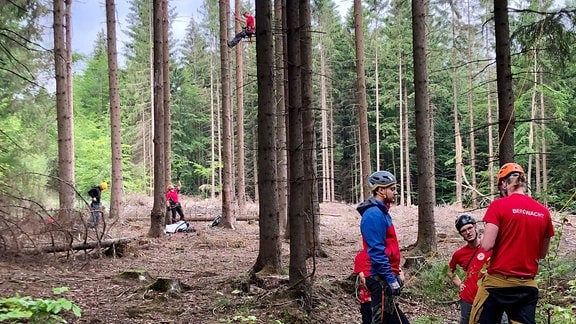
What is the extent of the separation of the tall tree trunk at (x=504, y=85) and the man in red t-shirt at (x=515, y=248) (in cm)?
316

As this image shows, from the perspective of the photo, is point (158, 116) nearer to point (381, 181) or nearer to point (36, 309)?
point (36, 309)

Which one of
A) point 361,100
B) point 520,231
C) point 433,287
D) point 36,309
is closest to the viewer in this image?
point 520,231

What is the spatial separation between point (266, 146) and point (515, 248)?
426 cm

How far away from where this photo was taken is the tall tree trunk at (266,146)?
22.9ft

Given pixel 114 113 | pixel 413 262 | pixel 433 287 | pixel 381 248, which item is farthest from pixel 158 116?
pixel 381 248

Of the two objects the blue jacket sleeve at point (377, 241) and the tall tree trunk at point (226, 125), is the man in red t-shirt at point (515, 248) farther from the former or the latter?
the tall tree trunk at point (226, 125)

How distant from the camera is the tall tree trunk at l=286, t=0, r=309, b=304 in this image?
621 centimetres

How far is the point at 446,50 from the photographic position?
33906mm

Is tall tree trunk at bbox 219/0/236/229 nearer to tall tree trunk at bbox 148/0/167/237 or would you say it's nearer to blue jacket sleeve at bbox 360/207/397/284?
tall tree trunk at bbox 148/0/167/237

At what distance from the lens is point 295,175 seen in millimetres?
6371

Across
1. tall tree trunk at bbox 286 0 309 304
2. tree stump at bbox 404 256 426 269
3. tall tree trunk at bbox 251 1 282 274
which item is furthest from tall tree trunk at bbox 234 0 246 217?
tall tree trunk at bbox 286 0 309 304

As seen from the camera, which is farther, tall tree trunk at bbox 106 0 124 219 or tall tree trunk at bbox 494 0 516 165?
tall tree trunk at bbox 106 0 124 219

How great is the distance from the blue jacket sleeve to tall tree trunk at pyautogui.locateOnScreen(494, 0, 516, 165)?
369 cm

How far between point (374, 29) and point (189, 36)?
2206 cm
